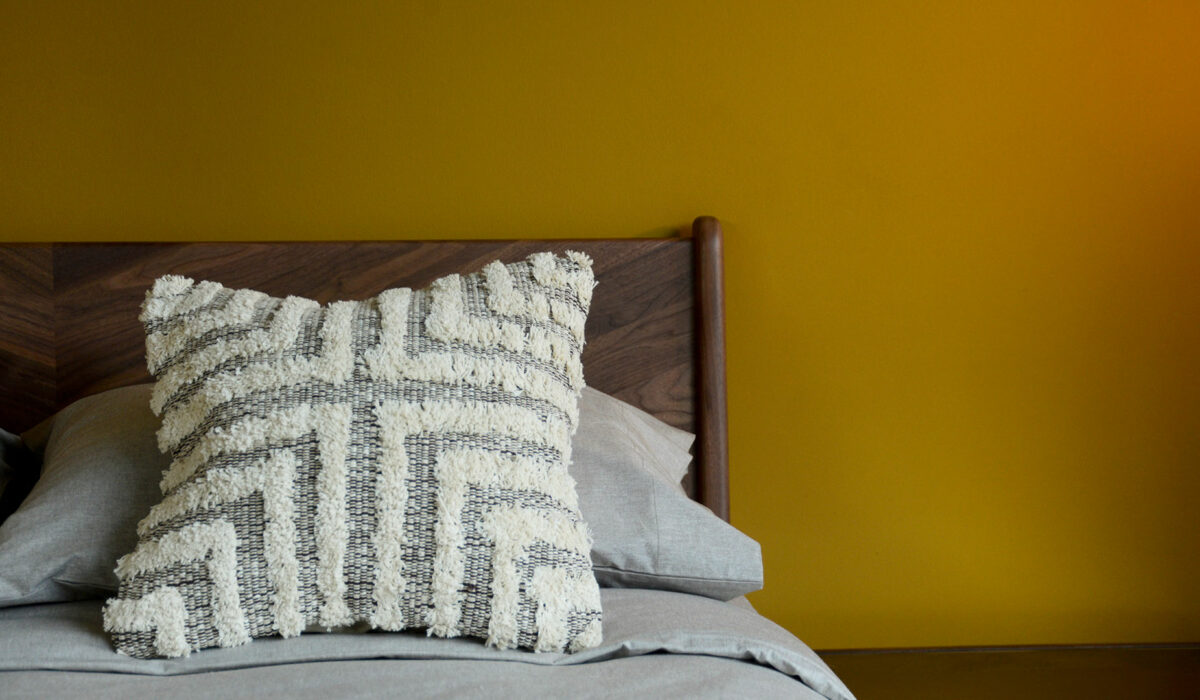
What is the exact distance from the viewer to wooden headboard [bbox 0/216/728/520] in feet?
5.35

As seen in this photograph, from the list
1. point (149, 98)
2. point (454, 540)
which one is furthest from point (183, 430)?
point (149, 98)

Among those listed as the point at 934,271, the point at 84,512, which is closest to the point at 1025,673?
the point at 934,271

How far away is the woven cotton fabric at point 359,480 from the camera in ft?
3.24

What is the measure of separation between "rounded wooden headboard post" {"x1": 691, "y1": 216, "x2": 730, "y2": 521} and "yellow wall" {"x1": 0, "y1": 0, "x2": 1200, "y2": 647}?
0.31 feet

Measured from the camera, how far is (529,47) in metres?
1.76

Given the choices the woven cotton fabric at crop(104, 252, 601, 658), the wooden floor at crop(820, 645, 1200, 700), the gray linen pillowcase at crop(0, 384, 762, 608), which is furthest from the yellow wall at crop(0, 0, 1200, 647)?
the woven cotton fabric at crop(104, 252, 601, 658)

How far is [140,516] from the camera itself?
1.16 meters

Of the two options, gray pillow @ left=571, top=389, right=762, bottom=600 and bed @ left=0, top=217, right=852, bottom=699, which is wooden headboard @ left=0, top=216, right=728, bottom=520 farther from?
gray pillow @ left=571, top=389, right=762, bottom=600

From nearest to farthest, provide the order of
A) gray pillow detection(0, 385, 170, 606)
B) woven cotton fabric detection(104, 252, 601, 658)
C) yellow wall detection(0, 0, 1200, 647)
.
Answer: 1. woven cotton fabric detection(104, 252, 601, 658)
2. gray pillow detection(0, 385, 170, 606)
3. yellow wall detection(0, 0, 1200, 647)

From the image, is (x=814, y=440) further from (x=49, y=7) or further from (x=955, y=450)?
(x=49, y=7)

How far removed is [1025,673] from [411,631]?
3.57ft

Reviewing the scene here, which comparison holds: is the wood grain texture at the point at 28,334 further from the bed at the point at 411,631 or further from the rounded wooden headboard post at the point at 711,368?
the rounded wooden headboard post at the point at 711,368

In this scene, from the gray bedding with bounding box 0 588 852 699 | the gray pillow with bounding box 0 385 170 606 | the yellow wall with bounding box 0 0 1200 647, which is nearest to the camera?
the gray bedding with bounding box 0 588 852 699

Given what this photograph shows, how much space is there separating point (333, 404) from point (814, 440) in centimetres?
100
